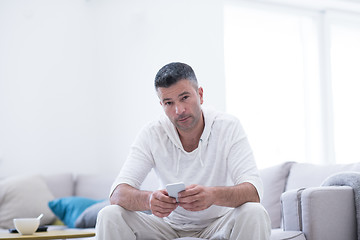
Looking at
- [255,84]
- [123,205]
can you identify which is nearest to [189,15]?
[255,84]

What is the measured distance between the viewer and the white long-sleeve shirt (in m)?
2.24

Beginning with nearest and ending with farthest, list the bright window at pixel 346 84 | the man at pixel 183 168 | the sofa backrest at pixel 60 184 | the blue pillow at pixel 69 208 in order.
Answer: the man at pixel 183 168, the blue pillow at pixel 69 208, the sofa backrest at pixel 60 184, the bright window at pixel 346 84

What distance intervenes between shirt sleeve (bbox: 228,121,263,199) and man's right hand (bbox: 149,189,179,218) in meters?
0.32

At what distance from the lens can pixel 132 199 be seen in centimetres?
208

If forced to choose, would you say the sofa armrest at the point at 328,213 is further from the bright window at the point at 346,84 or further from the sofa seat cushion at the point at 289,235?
the bright window at the point at 346,84

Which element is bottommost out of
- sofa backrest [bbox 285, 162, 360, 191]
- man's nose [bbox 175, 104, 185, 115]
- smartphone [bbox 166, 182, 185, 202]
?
sofa backrest [bbox 285, 162, 360, 191]

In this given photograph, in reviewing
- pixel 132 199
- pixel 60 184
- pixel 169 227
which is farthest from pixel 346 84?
pixel 132 199

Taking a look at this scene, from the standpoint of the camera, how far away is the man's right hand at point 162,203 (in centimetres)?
197

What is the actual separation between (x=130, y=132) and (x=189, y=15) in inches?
46.0

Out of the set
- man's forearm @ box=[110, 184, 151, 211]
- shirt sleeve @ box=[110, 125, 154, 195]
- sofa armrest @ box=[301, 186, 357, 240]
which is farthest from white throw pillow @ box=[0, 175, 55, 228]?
sofa armrest @ box=[301, 186, 357, 240]

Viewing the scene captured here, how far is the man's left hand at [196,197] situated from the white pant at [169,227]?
0.14 meters

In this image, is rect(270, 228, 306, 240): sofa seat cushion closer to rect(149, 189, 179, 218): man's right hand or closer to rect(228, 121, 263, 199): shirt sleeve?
rect(228, 121, 263, 199): shirt sleeve

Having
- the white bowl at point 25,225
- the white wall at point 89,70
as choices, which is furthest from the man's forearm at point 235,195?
the white wall at point 89,70

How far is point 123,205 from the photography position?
2.10 m
